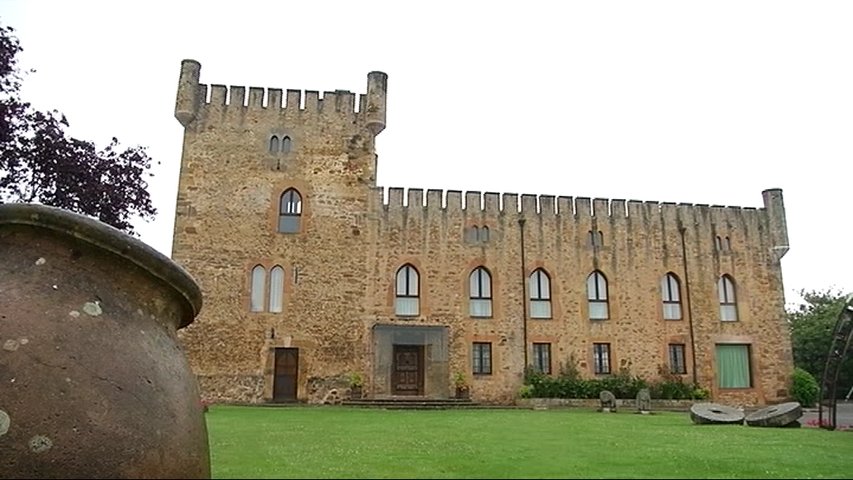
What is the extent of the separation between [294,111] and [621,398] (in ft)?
51.7

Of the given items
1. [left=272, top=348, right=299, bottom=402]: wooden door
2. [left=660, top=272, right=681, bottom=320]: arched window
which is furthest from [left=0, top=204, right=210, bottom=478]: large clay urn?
[left=660, top=272, right=681, bottom=320]: arched window

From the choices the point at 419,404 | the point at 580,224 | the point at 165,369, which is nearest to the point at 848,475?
the point at 165,369

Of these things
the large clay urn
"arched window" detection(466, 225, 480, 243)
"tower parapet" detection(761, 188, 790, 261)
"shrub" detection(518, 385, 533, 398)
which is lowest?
"shrub" detection(518, 385, 533, 398)

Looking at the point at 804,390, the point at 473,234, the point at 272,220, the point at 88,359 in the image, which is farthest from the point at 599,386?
the point at 88,359

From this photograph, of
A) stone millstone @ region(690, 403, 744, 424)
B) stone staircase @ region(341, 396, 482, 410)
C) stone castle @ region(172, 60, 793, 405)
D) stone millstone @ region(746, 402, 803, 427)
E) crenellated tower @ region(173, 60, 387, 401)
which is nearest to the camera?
stone millstone @ region(746, 402, 803, 427)

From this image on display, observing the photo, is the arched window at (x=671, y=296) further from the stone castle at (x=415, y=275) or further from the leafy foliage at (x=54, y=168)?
the leafy foliage at (x=54, y=168)

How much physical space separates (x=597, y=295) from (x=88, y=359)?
23.6m

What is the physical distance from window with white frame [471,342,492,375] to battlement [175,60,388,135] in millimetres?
8903

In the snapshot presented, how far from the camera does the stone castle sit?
23844 mm

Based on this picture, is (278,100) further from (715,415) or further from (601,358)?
(715,415)

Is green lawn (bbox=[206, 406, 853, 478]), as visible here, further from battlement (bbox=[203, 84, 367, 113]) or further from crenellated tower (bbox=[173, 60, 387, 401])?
battlement (bbox=[203, 84, 367, 113])

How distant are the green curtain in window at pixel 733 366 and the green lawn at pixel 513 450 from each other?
42.0ft

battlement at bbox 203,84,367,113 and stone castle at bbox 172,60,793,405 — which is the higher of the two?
battlement at bbox 203,84,367,113

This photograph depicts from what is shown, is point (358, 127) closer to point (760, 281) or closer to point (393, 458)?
point (760, 281)
